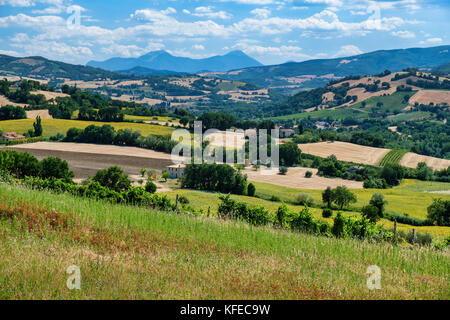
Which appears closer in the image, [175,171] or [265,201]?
[265,201]

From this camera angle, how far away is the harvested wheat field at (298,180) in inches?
2881

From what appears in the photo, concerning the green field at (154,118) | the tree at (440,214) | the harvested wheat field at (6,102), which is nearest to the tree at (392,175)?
the tree at (440,214)

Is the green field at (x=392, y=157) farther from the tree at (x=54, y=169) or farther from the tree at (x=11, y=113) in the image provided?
the tree at (x=11, y=113)

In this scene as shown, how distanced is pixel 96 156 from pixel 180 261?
7627cm

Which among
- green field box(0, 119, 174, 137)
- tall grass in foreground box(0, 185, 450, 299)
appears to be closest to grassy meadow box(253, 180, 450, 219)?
green field box(0, 119, 174, 137)

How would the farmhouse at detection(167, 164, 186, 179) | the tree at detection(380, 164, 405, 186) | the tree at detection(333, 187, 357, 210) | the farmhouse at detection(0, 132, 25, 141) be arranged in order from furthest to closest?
the farmhouse at detection(0, 132, 25, 141)
the tree at detection(380, 164, 405, 186)
the farmhouse at detection(167, 164, 186, 179)
the tree at detection(333, 187, 357, 210)

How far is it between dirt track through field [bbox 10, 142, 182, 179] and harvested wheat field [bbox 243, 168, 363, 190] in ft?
57.9

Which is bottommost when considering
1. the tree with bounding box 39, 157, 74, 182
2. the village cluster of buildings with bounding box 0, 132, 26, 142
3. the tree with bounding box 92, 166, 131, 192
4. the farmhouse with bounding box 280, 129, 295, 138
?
the tree with bounding box 92, 166, 131, 192

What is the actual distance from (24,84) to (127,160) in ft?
279

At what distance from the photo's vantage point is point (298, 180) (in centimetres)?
7738

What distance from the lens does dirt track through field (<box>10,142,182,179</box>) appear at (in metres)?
71.9

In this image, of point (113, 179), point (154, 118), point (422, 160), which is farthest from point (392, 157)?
point (113, 179)

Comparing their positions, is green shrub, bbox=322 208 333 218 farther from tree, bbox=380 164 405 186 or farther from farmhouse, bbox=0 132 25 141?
farmhouse, bbox=0 132 25 141

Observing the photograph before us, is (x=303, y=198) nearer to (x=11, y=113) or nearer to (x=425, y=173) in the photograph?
(x=425, y=173)
